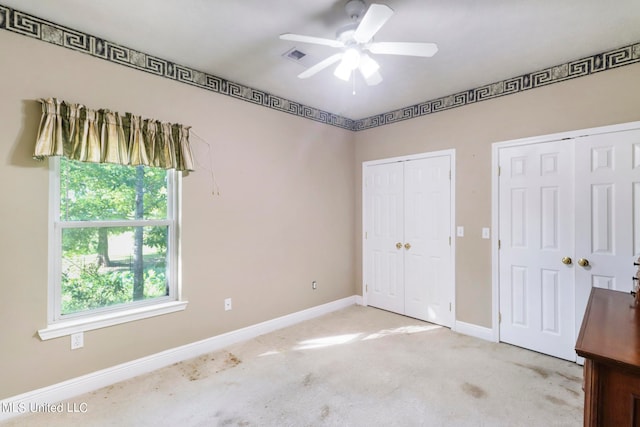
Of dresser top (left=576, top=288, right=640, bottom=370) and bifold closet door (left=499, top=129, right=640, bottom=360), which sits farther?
bifold closet door (left=499, top=129, right=640, bottom=360)

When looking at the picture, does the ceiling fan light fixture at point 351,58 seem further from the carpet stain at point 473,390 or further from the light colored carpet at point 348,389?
the carpet stain at point 473,390

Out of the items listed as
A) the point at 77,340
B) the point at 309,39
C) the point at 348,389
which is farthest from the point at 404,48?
the point at 77,340

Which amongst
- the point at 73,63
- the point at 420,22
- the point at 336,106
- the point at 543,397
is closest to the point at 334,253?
the point at 336,106

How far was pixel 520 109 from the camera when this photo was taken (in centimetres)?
294

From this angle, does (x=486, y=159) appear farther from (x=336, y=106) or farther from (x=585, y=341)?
(x=585, y=341)

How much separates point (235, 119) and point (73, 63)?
51.3 inches

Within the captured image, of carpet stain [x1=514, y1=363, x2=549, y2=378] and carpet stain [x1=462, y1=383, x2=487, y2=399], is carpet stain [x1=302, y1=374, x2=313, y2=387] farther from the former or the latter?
carpet stain [x1=514, y1=363, x2=549, y2=378]

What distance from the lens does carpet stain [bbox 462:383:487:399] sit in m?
2.18

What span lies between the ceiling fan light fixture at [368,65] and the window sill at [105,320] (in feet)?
8.12

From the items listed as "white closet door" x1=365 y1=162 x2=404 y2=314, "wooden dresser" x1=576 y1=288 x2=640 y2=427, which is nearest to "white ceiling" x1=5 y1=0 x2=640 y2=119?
"white closet door" x1=365 y1=162 x2=404 y2=314

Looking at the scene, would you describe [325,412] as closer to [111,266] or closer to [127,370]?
[127,370]

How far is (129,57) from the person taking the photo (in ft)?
7.97

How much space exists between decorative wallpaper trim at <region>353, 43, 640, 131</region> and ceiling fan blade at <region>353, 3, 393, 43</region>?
6.35 feet

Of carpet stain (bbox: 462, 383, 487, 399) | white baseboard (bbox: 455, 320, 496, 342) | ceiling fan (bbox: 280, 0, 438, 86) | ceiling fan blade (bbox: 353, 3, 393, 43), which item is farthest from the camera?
white baseboard (bbox: 455, 320, 496, 342)
